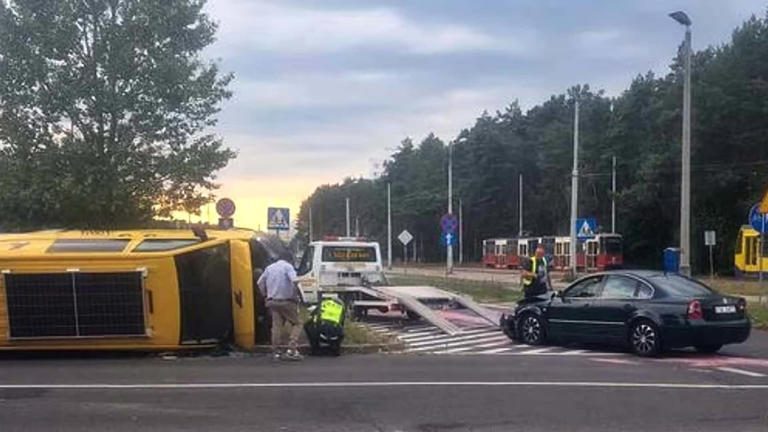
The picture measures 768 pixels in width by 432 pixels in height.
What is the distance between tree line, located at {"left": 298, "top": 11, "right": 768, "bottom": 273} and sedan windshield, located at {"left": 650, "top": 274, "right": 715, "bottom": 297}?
167 feet

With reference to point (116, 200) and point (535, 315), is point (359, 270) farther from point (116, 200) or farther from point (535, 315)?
point (535, 315)

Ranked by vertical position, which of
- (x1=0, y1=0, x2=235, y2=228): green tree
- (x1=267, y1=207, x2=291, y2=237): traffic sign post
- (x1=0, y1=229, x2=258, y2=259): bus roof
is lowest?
(x1=0, y1=229, x2=258, y2=259): bus roof

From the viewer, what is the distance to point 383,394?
10961 mm

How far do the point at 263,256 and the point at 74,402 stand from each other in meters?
6.55

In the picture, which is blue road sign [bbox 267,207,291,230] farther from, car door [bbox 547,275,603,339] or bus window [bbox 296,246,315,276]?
car door [bbox 547,275,603,339]

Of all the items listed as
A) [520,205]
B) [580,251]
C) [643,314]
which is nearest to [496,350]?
[643,314]

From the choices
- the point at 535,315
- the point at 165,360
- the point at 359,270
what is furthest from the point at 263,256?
the point at 359,270

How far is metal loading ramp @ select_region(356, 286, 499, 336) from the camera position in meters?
20.8

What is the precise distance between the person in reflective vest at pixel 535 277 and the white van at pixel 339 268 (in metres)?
5.61

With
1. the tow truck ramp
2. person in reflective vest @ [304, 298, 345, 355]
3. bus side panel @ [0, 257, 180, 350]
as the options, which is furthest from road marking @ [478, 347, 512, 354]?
bus side panel @ [0, 257, 180, 350]

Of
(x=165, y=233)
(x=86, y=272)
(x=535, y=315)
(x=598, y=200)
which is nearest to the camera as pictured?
(x=86, y=272)

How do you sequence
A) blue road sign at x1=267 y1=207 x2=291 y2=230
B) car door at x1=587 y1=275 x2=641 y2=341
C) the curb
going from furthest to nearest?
blue road sign at x1=267 y1=207 x2=291 y2=230
car door at x1=587 y1=275 x2=641 y2=341
the curb

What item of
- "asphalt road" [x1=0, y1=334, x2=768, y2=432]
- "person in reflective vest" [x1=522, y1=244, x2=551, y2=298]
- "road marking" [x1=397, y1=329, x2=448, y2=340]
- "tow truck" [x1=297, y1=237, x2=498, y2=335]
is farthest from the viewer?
"tow truck" [x1=297, y1=237, x2=498, y2=335]

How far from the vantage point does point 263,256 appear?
54.5 feet
